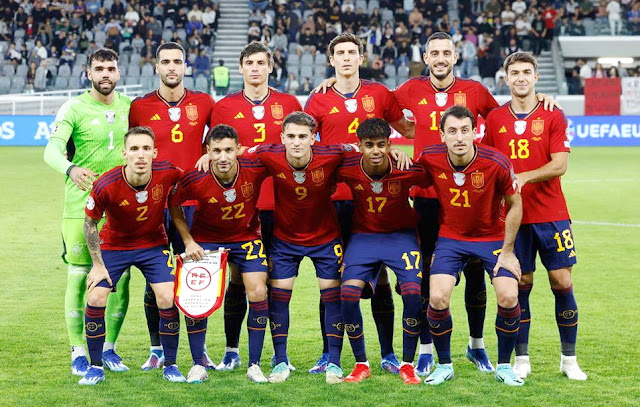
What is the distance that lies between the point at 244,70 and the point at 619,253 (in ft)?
18.4

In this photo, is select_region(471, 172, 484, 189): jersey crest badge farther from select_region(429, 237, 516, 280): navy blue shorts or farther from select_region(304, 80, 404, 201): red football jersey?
select_region(304, 80, 404, 201): red football jersey

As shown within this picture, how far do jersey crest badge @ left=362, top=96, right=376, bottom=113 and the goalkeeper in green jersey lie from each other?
1567 millimetres

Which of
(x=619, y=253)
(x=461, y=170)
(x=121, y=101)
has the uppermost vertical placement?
(x=121, y=101)

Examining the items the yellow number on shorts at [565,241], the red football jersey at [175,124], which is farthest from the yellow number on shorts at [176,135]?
the yellow number on shorts at [565,241]

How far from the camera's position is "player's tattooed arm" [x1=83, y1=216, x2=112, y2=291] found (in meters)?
5.45

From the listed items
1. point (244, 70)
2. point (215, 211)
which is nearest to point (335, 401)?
point (215, 211)

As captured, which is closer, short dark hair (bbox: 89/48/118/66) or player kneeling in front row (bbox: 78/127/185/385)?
player kneeling in front row (bbox: 78/127/185/385)

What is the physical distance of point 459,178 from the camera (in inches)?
213

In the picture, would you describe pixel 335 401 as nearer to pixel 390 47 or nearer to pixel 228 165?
pixel 228 165

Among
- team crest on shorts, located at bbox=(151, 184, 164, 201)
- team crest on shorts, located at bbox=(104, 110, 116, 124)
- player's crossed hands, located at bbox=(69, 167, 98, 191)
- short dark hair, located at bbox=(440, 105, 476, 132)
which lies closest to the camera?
short dark hair, located at bbox=(440, 105, 476, 132)

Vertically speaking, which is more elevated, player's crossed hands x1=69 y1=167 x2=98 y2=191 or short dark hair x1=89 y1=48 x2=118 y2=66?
short dark hair x1=89 y1=48 x2=118 y2=66

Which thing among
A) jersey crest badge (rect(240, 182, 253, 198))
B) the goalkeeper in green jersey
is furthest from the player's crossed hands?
jersey crest badge (rect(240, 182, 253, 198))

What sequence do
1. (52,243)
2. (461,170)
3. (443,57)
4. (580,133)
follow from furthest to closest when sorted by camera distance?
(580,133), (52,243), (443,57), (461,170)

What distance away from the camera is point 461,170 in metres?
5.41
